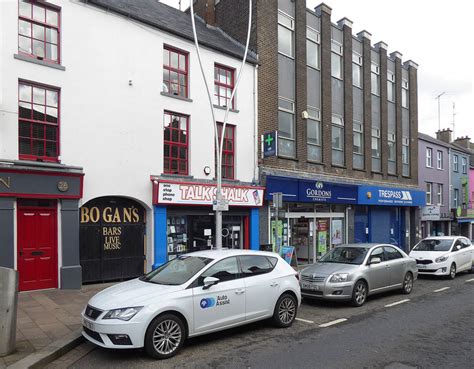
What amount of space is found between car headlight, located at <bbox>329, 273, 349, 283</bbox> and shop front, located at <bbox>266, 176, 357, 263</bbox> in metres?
5.88

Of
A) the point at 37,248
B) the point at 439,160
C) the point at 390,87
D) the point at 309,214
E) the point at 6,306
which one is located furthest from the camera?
the point at 439,160

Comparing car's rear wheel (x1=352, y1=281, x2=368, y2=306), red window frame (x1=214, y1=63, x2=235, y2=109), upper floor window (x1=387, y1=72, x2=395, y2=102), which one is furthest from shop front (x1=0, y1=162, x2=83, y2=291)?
upper floor window (x1=387, y1=72, x2=395, y2=102)

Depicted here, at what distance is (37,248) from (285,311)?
6.80 metres

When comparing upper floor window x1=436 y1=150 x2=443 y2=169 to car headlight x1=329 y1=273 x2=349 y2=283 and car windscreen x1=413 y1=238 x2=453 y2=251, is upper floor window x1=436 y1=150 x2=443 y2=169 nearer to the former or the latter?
car windscreen x1=413 y1=238 x2=453 y2=251

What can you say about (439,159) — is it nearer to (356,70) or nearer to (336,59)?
(356,70)

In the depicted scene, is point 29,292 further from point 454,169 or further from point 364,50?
point 454,169

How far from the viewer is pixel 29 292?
34.1 ft

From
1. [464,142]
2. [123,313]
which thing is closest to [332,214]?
[123,313]

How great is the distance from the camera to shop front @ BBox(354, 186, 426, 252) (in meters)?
21.1

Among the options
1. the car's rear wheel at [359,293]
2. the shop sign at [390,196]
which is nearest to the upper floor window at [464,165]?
the shop sign at [390,196]

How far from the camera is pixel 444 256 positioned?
575 inches

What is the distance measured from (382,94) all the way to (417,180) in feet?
21.4

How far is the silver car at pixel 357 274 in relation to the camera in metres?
9.61

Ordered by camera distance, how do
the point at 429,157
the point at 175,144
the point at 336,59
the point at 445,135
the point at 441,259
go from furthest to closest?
the point at 445,135, the point at 429,157, the point at 336,59, the point at 441,259, the point at 175,144
